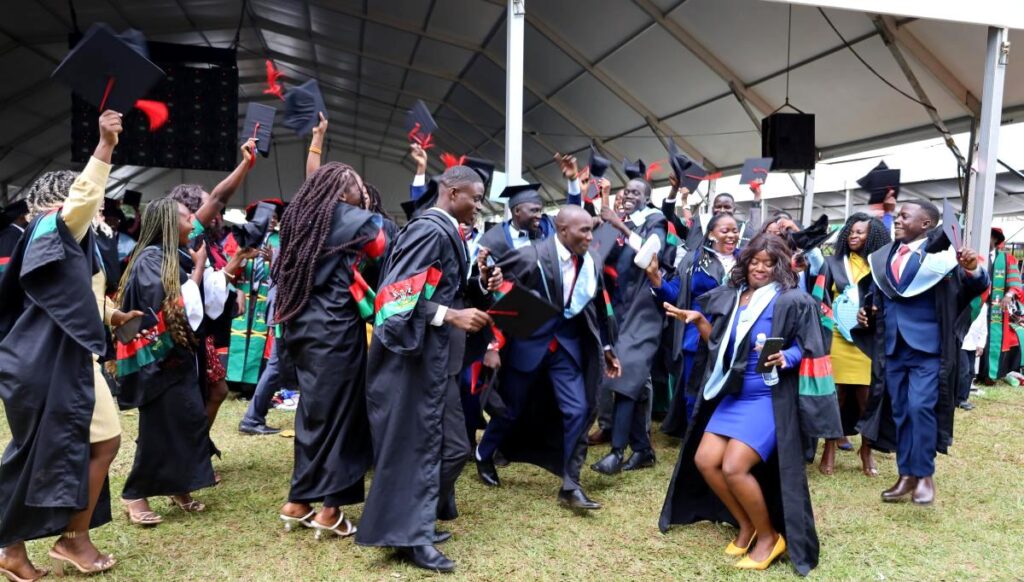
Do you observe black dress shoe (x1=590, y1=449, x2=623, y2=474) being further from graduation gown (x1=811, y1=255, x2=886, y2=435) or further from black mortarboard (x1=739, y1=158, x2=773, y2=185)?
black mortarboard (x1=739, y1=158, x2=773, y2=185)

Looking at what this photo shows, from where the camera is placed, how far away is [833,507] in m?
4.50

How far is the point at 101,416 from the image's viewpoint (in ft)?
10.7

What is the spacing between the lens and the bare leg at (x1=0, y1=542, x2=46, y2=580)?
311 centimetres

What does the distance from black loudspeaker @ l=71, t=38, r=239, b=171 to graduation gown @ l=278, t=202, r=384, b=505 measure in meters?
9.93

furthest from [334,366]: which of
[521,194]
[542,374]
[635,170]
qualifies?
[635,170]

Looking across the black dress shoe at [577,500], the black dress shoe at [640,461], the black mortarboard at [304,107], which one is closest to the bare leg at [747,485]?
the black dress shoe at [577,500]

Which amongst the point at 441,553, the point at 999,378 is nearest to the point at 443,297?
the point at 441,553

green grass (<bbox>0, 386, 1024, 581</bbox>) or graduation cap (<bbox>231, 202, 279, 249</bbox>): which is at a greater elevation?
graduation cap (<bbox>231, 202, 279, 249</bbox>)

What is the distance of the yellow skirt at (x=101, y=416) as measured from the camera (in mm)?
3202

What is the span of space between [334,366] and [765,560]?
7.54ft

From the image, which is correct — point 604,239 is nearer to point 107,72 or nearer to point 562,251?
point 562,251

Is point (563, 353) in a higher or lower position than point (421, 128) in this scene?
lower

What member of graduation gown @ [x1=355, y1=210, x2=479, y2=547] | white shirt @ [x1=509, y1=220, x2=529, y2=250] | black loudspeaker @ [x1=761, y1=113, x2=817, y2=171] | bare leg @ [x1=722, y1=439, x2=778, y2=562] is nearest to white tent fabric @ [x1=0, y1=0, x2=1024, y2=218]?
black loudspeaker @ [x1=761, y1=113, x2=817, y2=171]

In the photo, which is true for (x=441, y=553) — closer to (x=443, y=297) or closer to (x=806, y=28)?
(x=443, y=297)
